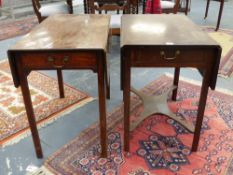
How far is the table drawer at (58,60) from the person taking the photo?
4.05 ft

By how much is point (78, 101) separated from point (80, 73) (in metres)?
0.56

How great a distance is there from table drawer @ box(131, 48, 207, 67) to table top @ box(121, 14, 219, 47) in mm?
40

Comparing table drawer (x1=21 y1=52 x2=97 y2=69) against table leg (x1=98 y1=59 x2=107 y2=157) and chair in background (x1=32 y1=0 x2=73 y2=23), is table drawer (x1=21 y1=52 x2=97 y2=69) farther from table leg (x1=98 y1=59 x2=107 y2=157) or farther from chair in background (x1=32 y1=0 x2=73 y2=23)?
chair in background (x1=32 y1=0 x2=73 y2=23)

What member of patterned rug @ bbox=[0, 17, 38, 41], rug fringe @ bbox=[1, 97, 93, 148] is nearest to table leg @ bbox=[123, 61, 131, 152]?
rug fringe @ bbox=[1, 97, 93, 148]

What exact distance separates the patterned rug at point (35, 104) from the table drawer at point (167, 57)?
0.92 metres

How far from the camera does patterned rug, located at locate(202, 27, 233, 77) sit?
8.68 feet

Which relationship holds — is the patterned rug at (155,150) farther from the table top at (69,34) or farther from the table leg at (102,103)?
the table top at (69,34)

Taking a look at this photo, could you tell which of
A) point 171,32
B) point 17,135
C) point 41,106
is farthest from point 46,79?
point 171,32

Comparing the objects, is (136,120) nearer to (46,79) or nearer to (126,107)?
(126,107)

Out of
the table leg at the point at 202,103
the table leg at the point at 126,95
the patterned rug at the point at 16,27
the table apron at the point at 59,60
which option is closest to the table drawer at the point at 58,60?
the table apron at the point at 59,60

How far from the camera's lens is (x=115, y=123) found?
72.7 inches

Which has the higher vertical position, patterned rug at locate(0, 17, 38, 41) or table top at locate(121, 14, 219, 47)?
table top at locate(121, 14, 219, 47)

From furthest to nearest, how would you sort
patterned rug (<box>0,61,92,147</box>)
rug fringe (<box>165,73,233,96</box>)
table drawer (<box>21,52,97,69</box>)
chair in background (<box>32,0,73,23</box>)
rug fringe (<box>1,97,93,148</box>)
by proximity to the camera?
1. chair in background (<box>32,0,73,23</box>)
2. rug fringe (<box>165,73,233,96</box>)
3. patterned rug (<box>0,61,92,147</box>)
4. rug fringe (<box>1,97,93,148</box>)
5. table drawer (<box>21,52,97,69</box>)

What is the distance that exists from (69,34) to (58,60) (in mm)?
221
